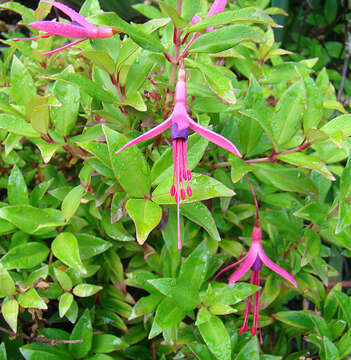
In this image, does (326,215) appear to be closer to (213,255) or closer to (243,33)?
(213,255)

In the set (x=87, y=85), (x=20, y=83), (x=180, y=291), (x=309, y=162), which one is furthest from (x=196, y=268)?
(x=20, y=83)

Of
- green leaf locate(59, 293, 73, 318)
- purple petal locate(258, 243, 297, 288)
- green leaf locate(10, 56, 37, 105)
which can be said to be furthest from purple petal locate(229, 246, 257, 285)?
green leaf locate(10, 56, 37, 105)

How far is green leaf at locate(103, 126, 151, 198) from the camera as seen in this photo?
0.61m

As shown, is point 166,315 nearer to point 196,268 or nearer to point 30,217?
point 196,268

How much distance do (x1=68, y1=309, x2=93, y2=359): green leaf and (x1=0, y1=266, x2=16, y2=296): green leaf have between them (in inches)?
6.0

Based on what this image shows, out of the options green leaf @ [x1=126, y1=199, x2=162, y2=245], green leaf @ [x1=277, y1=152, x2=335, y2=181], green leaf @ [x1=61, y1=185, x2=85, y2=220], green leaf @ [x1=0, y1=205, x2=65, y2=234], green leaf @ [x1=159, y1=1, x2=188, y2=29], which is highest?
green leaf @ [x1=159, y1=1, x2=188, y2=29]

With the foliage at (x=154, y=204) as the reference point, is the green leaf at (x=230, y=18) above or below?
above

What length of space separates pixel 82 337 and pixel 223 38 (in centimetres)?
64

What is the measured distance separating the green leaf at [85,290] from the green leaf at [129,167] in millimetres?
240

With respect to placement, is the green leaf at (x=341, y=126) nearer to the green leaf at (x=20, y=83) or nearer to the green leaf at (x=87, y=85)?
the green leaf at (x=87, y=85)

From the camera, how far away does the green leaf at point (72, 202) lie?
729 mm

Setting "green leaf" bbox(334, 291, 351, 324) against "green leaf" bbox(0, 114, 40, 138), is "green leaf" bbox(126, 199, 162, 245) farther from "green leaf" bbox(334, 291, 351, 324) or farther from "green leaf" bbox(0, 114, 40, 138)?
"green leaf" bbox(334, 291, 351, 324)

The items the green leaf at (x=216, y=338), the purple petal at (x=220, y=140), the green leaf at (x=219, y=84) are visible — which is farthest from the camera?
the green leaf at (x=216, y=338)

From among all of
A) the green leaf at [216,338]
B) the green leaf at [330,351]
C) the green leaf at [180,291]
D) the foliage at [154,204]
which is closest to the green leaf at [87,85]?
the foliage at [154,204]
